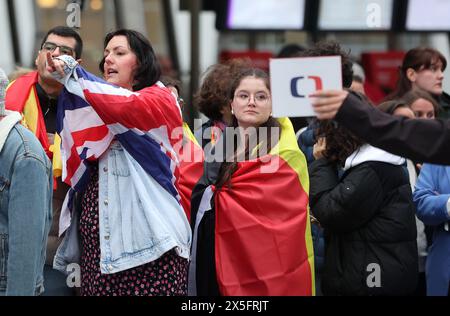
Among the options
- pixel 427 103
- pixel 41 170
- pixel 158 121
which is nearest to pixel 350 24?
pixel 427 103

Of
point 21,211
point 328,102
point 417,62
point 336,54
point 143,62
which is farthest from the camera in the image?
point 417,62

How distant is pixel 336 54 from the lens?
5.52m

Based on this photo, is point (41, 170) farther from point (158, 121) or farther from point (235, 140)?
point (235, 140)

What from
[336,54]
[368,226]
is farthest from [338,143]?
[336,54]

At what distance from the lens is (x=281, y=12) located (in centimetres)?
999

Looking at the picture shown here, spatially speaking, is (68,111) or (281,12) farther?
(281,12)

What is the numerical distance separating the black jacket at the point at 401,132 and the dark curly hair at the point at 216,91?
2117mm

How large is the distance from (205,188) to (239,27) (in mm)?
5300

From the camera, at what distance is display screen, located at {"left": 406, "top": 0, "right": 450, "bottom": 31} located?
32.9ft

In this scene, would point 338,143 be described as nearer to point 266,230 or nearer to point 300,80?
point 266,230

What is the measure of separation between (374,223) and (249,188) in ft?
2.37

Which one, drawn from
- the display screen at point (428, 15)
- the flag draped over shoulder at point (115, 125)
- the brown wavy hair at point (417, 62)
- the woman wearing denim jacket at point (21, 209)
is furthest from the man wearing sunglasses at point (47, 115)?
the display screen at point (428, 15)

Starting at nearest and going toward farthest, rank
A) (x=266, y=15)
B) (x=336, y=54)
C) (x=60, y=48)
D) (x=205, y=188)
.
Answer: (x=205, y=188), (x=60, y=48), (x=336, y=54), (x=266, y=15)

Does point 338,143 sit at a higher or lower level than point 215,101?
lower
